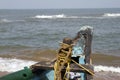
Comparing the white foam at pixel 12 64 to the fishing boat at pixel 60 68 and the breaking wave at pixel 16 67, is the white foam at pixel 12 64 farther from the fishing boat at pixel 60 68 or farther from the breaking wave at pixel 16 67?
the fishing boat at pixel 60 68

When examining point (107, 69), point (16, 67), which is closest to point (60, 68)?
point (107, 69)

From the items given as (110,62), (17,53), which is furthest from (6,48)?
(110,62)

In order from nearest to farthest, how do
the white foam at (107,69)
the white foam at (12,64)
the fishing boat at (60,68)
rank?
the fishing boat at (60,68), the white foam at (107,69), the white foam at (12,64)

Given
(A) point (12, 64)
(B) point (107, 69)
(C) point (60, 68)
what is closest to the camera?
(C) point (60, 68)

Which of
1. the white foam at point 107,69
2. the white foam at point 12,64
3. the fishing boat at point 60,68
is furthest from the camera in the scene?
the white foam at point 12,64

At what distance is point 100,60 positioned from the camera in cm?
1611

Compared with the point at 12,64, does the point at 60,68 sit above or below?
above

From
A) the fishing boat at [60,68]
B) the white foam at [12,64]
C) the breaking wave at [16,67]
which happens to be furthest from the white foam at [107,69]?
the fishing boat at [60,68]

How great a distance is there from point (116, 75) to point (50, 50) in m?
7.05

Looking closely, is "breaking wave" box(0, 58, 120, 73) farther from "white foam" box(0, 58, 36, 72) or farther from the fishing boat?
the fishing boat

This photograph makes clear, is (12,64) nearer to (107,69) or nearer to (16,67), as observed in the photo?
(16,67)

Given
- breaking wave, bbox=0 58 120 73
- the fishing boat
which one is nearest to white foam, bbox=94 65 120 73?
breaking wave, bbox=0 58 120 73

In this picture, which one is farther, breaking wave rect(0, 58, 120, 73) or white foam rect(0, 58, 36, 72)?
white foam rect(0, 58, 36, 72)

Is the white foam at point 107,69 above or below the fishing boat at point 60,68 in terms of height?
below
